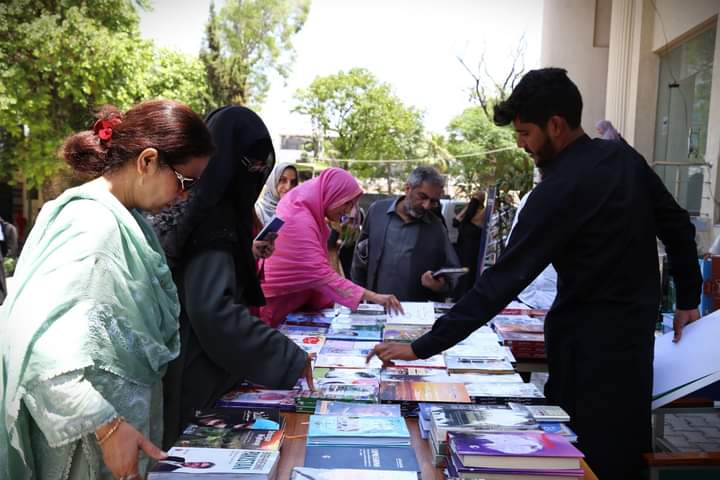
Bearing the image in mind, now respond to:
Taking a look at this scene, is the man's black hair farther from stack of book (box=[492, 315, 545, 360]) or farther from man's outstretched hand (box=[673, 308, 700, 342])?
stack of book (box=[492, 315, 545, 360])

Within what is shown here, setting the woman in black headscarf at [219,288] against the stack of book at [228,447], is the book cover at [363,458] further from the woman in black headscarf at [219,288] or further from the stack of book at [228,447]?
the woman in black headscarf at [219,288]

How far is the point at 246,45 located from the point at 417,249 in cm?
2541

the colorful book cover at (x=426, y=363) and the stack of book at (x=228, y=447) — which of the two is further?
the colorful book cover at (x=426, y=363)

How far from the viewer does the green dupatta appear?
1.12 m

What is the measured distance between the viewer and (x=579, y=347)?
1870 mm

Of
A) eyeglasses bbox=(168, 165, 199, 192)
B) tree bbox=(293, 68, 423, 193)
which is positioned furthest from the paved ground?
tree bbox=(293, 68, 423, 193)

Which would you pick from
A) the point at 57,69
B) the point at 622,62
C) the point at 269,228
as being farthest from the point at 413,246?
the point at 57,69

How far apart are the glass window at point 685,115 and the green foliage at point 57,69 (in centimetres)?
931

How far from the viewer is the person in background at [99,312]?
1117 millimetres

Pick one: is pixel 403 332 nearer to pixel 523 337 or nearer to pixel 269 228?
pixel 523 337

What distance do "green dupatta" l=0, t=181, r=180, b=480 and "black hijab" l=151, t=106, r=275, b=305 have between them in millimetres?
194

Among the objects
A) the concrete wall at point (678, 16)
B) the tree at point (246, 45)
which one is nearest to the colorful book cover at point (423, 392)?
the concrete wall at point (678, 16)

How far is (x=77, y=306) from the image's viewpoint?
115 centimetres

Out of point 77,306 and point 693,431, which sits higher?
point 77,306
